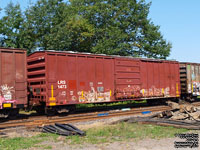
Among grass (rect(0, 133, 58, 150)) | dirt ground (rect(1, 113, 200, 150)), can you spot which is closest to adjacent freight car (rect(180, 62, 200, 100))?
dirt ground (rect(1, 113, 200, 150))

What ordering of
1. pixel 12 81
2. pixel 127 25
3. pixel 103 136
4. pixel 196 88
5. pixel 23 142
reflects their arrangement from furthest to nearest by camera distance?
pixel 127 25, pixel 196 88, pixel 12 81, pixel 103 136, pixel 23 142

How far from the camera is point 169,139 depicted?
25.4 ft

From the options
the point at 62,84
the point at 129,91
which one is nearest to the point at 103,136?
the point at 62,84

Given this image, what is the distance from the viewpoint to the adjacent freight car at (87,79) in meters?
13.1

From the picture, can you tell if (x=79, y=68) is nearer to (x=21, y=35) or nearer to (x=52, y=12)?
(x=21, y=35)

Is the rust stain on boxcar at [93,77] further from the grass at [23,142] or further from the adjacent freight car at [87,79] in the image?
the grass at [23,142]

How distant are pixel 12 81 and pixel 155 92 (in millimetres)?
10782

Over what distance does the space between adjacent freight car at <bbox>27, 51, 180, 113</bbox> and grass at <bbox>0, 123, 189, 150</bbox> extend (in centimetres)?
462

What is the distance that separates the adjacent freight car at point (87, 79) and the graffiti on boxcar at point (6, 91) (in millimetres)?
1997

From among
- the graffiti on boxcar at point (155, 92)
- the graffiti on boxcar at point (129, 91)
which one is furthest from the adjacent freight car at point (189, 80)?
the graffiti on boxcar at point (129, 91)

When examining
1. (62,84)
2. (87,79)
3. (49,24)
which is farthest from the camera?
(49,24)

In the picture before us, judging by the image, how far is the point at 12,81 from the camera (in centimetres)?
1130

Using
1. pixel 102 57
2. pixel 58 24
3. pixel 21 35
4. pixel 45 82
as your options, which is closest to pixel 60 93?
pixel 45 82

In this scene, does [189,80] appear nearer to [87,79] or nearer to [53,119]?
[87,79]
